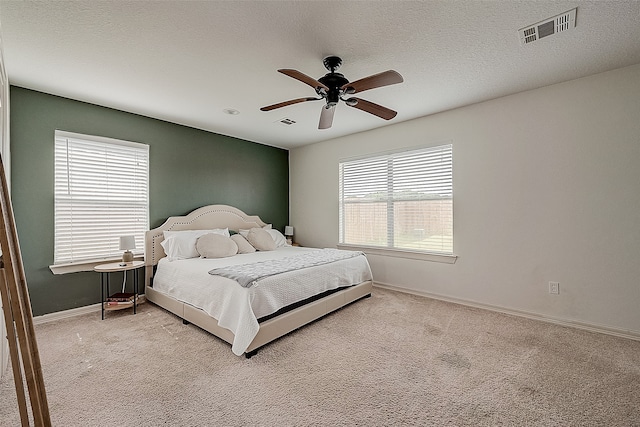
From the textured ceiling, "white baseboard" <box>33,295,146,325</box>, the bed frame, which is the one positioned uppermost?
the textured ceiling

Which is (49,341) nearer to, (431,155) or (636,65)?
(431,155)

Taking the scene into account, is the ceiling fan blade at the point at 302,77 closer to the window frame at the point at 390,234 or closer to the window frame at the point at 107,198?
the window frame at the point at 390,234

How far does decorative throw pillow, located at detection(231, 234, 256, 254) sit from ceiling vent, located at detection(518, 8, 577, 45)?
3.75 metres

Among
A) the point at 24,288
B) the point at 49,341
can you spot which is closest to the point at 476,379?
the point at 24,288

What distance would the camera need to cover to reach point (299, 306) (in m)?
2.97

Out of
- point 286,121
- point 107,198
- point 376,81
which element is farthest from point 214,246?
point 376,81

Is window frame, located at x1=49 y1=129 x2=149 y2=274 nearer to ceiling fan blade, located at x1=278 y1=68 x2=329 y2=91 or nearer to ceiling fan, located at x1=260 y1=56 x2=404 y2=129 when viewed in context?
ceiling fan, located at x1=260 y1=56 x2=404 y2=129

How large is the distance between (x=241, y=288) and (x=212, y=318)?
50cm

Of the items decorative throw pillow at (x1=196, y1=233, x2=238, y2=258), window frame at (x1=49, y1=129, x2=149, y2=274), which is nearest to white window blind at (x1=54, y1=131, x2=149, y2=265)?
window frame at (x1=49, y1=129, x2=149, y2=274)

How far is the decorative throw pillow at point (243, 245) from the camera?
4.21 meters

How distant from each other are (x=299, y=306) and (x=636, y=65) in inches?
150

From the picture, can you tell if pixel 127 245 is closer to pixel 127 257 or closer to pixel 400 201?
pixel 127 257

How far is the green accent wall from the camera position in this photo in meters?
3.11

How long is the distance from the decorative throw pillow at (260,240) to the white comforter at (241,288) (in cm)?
60
